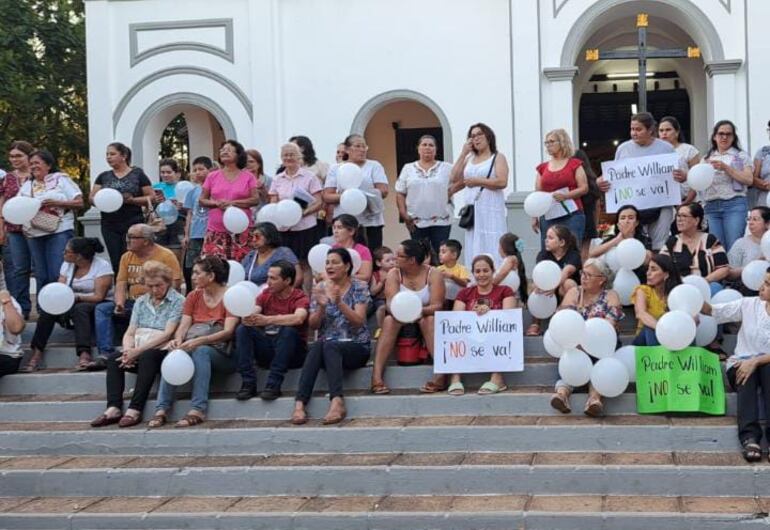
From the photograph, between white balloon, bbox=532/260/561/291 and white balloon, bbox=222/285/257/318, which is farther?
white balloon, bbox=532/260/561/291

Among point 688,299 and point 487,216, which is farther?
point 487,216

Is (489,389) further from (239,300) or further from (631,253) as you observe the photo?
(239,300)

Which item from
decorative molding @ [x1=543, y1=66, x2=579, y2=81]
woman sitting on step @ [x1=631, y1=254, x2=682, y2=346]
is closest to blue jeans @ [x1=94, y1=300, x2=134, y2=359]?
woman sitting on step @ [x1=631, y1=254, x2=682, y2=346]

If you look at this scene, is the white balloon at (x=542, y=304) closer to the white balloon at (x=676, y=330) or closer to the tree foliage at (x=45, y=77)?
the white balloon at (x=676, y=330)

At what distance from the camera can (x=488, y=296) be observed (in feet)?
27.2

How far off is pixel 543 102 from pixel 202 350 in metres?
9.09

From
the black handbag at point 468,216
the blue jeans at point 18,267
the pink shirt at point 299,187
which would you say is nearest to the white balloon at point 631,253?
the black handbag at point 468,216

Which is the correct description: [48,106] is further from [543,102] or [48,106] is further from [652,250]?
[652,250]

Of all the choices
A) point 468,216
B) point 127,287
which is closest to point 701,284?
point 468,216

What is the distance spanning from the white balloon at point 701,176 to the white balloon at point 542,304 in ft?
5.20

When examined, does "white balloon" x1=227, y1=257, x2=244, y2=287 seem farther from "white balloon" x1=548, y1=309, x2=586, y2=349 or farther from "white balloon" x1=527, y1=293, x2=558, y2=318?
"white balloon" x1=548, y1=309, x2=586, y2=349

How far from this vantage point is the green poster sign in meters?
7.23

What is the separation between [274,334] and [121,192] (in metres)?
2.64

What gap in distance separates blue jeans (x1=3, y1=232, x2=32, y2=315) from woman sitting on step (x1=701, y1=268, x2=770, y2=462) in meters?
6.55
